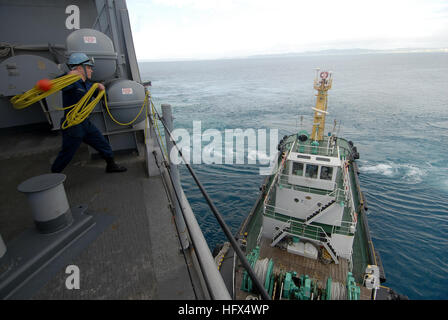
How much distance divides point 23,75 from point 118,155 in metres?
3.51

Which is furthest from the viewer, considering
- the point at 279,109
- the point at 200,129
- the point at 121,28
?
the point at 279,109

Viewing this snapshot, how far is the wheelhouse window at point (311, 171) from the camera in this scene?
414 inches

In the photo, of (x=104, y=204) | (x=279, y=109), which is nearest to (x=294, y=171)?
(x=104, y=204)

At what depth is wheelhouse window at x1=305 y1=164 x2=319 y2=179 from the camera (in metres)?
10.5

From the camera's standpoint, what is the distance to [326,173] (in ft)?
34.1

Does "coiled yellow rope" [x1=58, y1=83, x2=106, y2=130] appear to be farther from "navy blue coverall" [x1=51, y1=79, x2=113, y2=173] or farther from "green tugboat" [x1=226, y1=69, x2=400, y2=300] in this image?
"green tugboat" [x1=226, y1=69, x2=400, y2=300]

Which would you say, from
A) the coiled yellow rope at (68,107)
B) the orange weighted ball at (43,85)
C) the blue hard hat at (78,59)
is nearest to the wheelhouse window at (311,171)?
the coiled yellow rope at (68,107)

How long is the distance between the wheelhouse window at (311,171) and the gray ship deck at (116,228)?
7.34m

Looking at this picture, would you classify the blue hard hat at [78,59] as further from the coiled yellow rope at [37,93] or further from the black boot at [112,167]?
the black boot at [112,167]

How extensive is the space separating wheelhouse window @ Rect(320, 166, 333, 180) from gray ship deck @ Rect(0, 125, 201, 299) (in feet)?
25.5

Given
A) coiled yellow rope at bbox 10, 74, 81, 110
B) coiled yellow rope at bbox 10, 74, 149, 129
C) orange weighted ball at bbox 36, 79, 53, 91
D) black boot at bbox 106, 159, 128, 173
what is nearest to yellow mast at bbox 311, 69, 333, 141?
black boot at bbox 106, 159, 128, 173

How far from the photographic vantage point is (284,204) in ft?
36.8

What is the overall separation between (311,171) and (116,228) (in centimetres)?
892
